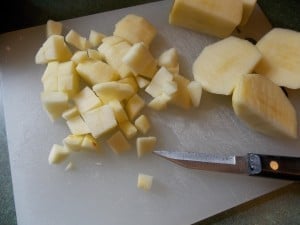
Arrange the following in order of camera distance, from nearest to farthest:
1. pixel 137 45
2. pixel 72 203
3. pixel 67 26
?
pixel 72 203, pixel 137 45, pixel 67 26

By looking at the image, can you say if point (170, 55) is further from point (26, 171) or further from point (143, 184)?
point (26, 171)

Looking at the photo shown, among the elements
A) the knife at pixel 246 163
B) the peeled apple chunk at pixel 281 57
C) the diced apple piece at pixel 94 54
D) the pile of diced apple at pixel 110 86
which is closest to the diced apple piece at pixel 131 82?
the pile of diced apple at pixel 110 86

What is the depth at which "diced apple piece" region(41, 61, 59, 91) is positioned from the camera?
1.23m

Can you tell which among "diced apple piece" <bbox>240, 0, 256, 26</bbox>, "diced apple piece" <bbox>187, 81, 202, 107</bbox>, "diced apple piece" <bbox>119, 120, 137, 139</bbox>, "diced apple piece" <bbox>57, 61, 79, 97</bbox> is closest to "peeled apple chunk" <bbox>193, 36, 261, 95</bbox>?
"diced apple piece" <bbox>187, 81, 202, 107</bbox>

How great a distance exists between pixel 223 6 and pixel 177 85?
0.29m

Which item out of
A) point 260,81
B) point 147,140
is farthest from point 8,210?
point 260,81

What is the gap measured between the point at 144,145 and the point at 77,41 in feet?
1.26

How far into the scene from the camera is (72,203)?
1139 mm

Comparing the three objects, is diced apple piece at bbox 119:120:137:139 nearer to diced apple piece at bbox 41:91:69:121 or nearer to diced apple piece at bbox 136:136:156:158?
diced apple piece at bbox 136:136:156:158

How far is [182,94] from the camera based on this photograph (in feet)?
4.10

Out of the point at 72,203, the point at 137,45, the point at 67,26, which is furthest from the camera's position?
the point at 67,26

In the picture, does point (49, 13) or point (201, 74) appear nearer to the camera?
point (201, 74)


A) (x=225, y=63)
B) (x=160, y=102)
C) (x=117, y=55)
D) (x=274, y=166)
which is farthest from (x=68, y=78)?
(x=274, y=166)

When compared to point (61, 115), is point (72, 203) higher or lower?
lower
